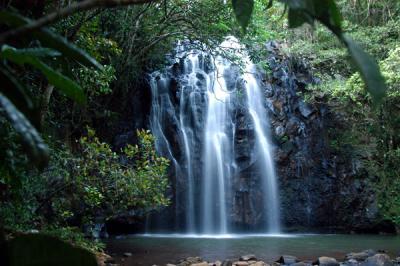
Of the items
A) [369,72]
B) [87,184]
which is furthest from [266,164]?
[369,72]

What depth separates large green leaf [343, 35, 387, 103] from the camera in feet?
2.37

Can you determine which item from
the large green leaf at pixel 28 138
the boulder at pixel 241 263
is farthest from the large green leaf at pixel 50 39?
the boulder at pixel 241 263

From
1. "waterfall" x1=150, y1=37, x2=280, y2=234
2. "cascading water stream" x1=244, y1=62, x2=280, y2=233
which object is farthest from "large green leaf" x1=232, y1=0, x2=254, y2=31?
"cascading water stream" x1=244, y1=62, x2=280, y2=233

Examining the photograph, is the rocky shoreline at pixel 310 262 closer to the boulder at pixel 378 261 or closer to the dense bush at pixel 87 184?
the boulder at pixel 378 261

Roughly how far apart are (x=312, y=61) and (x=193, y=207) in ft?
18.5

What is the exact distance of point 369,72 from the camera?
0.74 meters

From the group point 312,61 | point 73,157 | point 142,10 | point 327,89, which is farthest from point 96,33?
point 312,61

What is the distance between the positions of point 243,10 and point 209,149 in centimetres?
1215

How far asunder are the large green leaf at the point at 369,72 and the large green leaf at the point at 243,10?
0.36 m

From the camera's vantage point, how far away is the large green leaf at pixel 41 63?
30.6 inches

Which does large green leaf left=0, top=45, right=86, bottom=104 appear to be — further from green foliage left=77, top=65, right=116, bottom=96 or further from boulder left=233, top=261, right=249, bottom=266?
boulder left=233, top=261, right=249, bottom=266

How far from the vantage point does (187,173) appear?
12891mm

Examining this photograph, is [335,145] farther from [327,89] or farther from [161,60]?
[161,60]

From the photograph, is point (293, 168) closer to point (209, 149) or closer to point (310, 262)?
point (209, 149)
